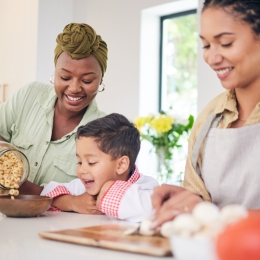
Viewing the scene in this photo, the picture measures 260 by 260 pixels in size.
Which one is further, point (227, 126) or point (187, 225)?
point (227, 126)

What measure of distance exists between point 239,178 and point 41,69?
3.04 m

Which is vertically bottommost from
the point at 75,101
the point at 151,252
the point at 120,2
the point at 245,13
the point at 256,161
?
the point at 151,252

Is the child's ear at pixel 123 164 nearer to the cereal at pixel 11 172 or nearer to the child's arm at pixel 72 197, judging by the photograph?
the child's arm at pixel 72 197

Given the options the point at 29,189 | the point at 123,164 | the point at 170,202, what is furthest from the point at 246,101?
the point at 29,189

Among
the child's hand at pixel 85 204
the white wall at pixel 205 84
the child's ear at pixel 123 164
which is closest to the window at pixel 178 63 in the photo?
the white wall at pixel 205 84

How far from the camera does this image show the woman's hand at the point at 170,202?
3.33ft

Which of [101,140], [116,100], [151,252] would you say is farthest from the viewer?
[116,100]

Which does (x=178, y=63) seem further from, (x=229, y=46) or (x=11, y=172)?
(x=229, y=46)

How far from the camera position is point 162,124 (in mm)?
3365

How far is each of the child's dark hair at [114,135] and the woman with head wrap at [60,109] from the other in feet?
0.74

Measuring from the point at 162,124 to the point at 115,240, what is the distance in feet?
7.93

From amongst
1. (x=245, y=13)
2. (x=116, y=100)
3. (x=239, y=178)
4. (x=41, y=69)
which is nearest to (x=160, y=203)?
(x=239, y=178)

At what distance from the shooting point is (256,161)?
4.05 feet

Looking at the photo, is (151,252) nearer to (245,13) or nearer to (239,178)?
(239,178)
